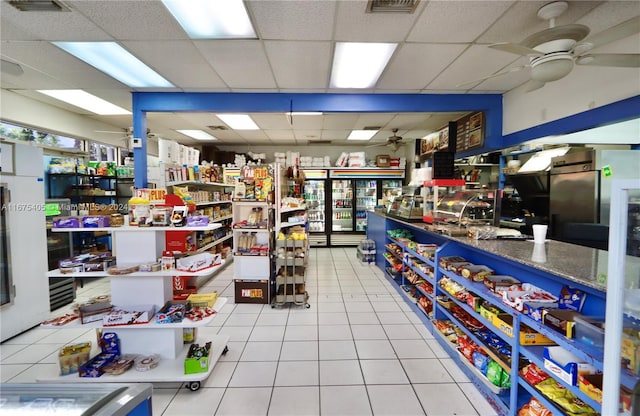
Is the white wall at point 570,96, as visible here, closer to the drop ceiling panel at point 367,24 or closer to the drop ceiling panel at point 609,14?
the drop ceiling panel at point 609,14

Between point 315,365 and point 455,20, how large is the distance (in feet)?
11.7

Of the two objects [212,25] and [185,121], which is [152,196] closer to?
[212,25]

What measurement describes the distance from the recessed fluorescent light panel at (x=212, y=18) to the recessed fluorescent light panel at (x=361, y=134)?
462 cm

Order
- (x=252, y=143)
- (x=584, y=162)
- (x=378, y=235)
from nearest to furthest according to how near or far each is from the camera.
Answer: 1. (x=584, y=162)
2. (x=378, y=235)
3. (x=252, y=143)

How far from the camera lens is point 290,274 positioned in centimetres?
434

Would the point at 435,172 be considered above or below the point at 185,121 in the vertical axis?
below

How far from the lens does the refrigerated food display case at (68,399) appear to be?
3.38ft

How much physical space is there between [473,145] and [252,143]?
615 centimetres

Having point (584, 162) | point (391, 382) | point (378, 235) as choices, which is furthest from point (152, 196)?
point (584, 162)

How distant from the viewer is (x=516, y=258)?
2059 mm

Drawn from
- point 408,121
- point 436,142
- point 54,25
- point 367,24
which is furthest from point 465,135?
point 54,25

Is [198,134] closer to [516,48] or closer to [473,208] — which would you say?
[473,208]

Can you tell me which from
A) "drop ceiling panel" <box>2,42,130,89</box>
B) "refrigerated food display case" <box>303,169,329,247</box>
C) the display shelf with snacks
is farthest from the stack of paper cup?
"refrigerated food display case" <box>303,169,329,247</box>

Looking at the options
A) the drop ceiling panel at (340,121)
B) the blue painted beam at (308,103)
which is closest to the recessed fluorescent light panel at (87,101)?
the blue painted beam at (308,103)
